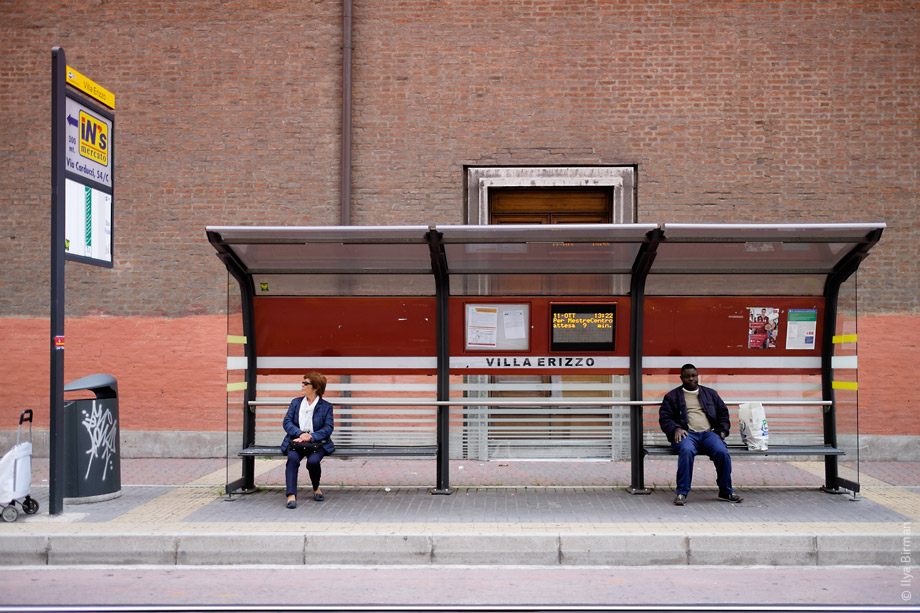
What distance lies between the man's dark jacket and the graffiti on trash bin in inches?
216

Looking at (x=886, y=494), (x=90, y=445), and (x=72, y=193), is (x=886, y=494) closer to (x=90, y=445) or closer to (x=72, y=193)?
(x=90, y=445)

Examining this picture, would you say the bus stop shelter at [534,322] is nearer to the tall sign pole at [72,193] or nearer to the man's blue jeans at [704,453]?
the man's blue jeans at [704,453]

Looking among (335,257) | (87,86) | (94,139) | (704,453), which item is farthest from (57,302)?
(704,453)

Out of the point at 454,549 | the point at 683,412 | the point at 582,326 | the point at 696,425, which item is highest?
the point at 582,326

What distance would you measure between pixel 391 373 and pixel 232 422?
66.8 inches

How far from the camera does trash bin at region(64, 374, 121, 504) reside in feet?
26.3

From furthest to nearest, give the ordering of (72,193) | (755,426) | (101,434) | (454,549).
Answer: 1. (755,426)
2. (101,434)
3. (72,193)
4. (454,549)

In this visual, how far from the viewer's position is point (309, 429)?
8.22 m

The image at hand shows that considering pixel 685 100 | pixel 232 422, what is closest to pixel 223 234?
pixel 232 422

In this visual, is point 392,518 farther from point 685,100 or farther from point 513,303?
point 685,100

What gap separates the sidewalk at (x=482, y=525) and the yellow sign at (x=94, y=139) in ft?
11.2

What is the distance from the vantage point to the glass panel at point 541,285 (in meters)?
8.60

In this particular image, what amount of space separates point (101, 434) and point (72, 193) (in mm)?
2352

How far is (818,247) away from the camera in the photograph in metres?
8.16
